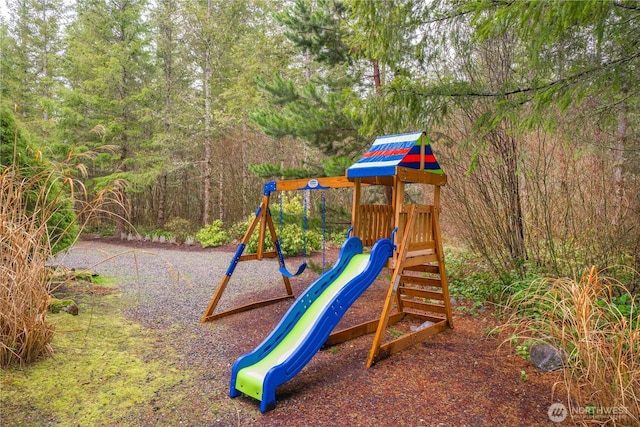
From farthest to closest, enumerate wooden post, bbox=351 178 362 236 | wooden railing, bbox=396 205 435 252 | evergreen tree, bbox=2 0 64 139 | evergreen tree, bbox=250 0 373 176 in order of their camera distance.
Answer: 1. evergreen tree, bbox=2 0 64 139
2. evergreen tree, bbox=250 0 373 176
3. wooden post, bbox=351 178 362 236
4. wooden railing, bbox=396 205 435 252

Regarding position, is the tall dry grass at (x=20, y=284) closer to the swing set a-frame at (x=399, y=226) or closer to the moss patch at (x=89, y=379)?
the moss patch at (x=89, y=379)

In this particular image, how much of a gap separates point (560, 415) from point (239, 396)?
2.03 m

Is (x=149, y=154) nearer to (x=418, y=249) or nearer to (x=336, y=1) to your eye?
(x=336, y=1)

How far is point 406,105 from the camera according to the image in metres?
3.38

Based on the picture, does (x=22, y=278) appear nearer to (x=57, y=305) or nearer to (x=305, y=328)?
(x=57, y=305)

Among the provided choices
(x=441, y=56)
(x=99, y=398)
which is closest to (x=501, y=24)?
(x=441, y=56)

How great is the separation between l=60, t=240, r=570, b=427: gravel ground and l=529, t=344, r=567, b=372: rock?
95 millimetres

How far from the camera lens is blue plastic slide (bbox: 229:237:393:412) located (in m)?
2.38

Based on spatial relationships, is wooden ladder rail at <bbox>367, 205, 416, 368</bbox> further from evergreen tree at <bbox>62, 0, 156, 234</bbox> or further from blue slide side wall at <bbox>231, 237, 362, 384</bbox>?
evergreen tree at <bbox>62, 0, 156, 234</bbox>

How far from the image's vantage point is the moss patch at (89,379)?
7.10 ft

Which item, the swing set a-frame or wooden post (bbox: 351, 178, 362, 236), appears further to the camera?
wooden post (bbox: 351, 178, 362, 236)

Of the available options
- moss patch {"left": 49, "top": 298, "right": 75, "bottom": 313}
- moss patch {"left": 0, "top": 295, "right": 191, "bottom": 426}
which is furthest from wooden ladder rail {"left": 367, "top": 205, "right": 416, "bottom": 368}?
moss patch {"left": 49, "top": 298, "right": 75, "bottom": 313}

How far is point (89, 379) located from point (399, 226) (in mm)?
2692

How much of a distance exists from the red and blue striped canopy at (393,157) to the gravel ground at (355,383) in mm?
1604
